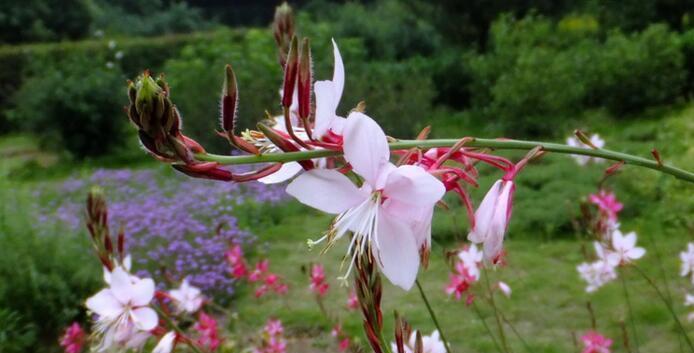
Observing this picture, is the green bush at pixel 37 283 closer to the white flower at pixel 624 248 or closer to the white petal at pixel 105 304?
the white petal at pixel 105 304

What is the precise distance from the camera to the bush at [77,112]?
967cm

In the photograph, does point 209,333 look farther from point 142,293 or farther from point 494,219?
point 494,219

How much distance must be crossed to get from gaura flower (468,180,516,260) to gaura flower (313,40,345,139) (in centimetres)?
15

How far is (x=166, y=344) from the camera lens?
49.9 inches

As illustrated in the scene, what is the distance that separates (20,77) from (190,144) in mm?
14520

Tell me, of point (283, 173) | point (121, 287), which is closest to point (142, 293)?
point (121, 287)

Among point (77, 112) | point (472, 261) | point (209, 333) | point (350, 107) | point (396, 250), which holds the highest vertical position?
point (396, 250)

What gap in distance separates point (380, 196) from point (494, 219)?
112 mm

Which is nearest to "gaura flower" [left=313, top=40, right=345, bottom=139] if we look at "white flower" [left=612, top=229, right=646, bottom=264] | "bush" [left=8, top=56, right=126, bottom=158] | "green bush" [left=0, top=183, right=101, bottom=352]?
"white flower" [left=612, top=229, right=646, bottom=264]

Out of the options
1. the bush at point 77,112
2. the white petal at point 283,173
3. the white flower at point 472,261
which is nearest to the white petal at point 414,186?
the white petal at point 283,173

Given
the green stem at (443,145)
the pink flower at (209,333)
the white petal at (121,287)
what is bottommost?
the pink flower at (209,333)

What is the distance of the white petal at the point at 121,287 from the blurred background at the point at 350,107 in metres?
1.00

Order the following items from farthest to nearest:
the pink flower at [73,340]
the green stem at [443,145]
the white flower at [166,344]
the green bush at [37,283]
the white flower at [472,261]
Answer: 1. the green bush at [37,283]
2. the pink flower at [73,340]
3. the white flower at [472,261]
4. the white flower at [166,344]
5. the green stem at [443,145]

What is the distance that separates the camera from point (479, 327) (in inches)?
127
